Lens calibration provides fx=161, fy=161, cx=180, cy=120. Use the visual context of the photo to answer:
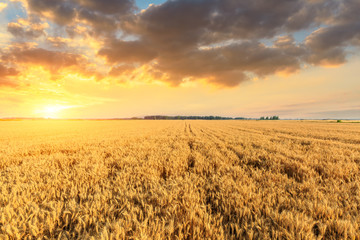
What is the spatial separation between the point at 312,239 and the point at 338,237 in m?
0.49

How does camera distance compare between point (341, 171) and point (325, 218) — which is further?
point (341, 171)

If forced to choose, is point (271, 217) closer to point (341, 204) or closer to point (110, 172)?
point (341, 204)

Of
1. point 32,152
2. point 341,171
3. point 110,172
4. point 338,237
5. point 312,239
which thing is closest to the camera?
point 312,239

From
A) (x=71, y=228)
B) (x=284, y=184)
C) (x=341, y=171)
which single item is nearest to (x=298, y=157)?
(x=341, y=171)

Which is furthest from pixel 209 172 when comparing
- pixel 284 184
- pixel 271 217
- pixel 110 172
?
pixel 110 172

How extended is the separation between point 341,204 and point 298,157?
408cm

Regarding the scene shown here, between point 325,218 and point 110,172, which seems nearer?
point 325,218

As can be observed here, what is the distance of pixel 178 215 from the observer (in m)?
2.41

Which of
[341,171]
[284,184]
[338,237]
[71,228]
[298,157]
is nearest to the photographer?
[338,237]

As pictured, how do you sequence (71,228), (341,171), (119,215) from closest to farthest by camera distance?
(71,228), (119,215), (341,171)

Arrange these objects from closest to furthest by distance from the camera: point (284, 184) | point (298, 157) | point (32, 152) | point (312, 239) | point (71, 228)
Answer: point (312, 239)
point (71, 228)
point (284, 184)
point (298, 157)
point (32, 152)

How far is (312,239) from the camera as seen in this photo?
1833 mm

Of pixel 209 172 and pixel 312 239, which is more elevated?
pixel 312 239

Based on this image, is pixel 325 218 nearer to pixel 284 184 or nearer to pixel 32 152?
pixel 284 184
